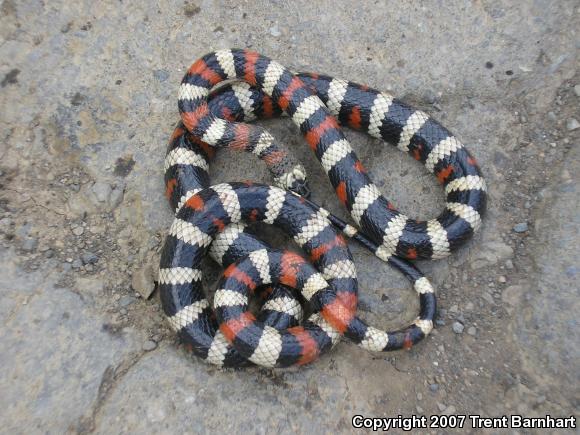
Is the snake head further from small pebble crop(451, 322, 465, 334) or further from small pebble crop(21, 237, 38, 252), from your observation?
small pebble crop(21, 237, 38, 252)

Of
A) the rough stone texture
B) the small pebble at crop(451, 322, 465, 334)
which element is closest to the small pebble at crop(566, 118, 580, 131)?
the rough stone texture

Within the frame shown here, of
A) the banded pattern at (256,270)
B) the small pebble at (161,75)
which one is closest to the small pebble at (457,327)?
the banded pattern at (256,270)

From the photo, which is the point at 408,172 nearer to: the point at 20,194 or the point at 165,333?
the point at 165,333

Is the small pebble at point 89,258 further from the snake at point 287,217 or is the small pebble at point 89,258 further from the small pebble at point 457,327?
the small pebble at point 457,327


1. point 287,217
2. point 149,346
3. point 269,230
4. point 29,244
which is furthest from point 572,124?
point 29,244

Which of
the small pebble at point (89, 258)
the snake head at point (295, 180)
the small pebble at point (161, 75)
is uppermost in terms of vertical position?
the small pebble at point (161, 75)

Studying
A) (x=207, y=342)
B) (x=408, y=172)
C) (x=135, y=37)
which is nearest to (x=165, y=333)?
(x=207, y=342)
